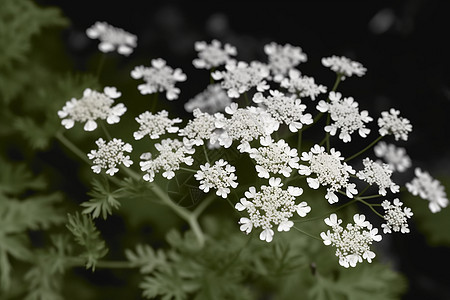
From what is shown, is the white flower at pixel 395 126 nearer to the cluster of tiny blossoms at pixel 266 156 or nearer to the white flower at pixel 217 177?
the cluster of tiny blossoms at pixel 266 156

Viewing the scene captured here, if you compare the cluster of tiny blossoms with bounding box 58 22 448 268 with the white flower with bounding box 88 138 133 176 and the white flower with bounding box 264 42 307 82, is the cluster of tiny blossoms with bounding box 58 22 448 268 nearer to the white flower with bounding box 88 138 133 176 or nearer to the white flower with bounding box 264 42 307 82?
the white flower with bounding box 88 138 133 176

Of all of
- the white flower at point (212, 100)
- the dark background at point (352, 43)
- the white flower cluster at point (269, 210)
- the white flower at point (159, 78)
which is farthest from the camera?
the dark background at point (352, 43)

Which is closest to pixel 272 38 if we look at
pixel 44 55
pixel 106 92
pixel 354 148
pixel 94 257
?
pixel 354 148

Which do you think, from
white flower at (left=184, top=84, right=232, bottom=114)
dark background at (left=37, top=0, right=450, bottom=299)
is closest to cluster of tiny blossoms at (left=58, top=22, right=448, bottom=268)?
white flower at (left=184, top=84, right=232, bottom=114)

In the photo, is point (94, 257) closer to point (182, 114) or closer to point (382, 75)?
point (182, 114)

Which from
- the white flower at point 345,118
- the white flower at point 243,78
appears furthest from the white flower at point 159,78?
the white flower at point 345,118

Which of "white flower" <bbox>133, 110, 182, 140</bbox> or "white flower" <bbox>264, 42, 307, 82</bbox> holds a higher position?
"white flower" <bbox>264, 42, 307, 82</bbox>
